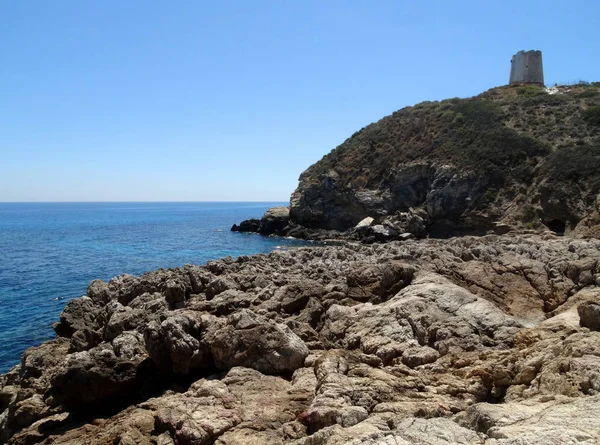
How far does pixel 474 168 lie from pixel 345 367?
179 feet

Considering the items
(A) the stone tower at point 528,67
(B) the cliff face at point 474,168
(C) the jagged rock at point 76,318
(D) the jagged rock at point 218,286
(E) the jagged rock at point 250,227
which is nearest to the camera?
(D) the jagged rock at point 218,286

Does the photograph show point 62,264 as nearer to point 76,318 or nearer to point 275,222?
point 76,318

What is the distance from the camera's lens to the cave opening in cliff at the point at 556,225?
4785 centimetres

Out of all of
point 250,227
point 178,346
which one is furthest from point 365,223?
point 178,346

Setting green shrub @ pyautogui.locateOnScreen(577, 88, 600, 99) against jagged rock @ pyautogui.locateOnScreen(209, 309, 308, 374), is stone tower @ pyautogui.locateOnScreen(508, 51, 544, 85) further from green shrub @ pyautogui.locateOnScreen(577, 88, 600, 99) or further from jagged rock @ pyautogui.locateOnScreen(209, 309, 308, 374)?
jagged rock @ pyautogui.locateOnScreen(209, 309, 308, 374)

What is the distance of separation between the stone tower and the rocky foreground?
75939 mm

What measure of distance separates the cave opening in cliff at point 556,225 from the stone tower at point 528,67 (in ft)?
137

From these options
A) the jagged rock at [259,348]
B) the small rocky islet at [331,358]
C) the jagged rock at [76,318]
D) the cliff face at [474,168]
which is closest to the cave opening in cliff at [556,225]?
the cliff face at [474,168]

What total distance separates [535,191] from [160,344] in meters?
50.7

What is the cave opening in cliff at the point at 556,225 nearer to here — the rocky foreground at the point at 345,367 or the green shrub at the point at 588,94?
the green shrub at the point at 588,94

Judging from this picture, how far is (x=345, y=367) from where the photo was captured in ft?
29.5

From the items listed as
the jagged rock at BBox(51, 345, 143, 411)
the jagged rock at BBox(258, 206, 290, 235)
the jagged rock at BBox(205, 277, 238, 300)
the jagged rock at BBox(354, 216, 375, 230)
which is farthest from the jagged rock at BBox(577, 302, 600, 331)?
the jagged rock at BBox(258, 206, 290, 235)

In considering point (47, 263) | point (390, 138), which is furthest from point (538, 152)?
point (47, 263)

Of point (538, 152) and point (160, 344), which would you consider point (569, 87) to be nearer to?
point (538, 152)
